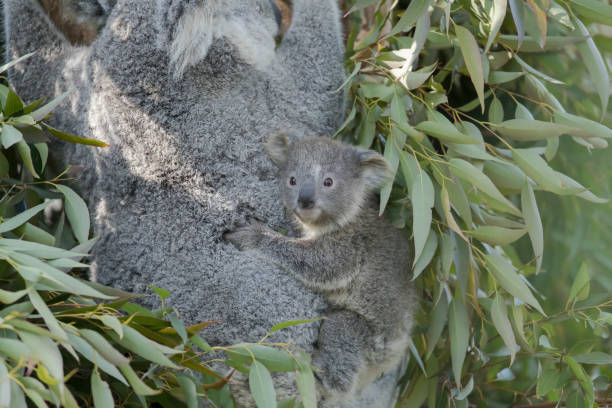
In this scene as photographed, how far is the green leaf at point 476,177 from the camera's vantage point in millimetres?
1794

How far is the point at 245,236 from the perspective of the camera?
6.73 ft

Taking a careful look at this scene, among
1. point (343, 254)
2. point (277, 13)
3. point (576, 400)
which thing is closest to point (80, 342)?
point (343, 254)

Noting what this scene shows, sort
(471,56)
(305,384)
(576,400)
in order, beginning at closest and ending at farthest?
1. (305,384)
2. (471,56)
3. (576,400)

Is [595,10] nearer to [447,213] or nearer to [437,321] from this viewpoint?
[447,213]

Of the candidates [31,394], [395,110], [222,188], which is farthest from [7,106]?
[395,110]

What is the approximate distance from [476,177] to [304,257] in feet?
1.88

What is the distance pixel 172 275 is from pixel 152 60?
0.66 m

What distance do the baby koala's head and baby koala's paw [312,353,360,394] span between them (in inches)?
16.0

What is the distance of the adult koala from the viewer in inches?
79.2

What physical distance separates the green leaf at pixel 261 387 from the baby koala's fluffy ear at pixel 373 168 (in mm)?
695

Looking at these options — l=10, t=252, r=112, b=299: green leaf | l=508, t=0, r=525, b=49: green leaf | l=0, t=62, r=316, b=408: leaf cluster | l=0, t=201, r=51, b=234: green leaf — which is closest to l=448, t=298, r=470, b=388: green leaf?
l=0, t=62, r=316, b=408: leaf cluster

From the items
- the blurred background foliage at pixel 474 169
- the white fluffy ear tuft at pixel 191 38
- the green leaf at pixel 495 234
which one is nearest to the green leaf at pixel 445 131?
the blurred background foliage at pixel 474 169

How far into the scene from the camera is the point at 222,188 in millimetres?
2086

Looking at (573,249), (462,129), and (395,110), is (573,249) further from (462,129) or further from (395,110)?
(395,110)
